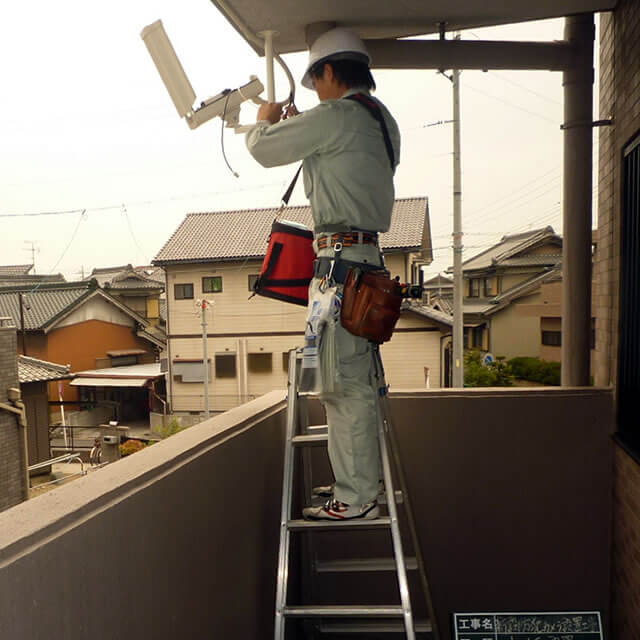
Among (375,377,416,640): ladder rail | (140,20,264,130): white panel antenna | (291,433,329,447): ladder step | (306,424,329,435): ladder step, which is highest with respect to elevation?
(140,20,264,130): white panel antenna

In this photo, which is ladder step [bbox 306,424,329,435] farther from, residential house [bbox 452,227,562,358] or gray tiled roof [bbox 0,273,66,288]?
gray tiled roof [bbox 0,273,66,288]

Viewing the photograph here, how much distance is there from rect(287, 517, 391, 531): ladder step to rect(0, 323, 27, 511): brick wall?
6.53 meters

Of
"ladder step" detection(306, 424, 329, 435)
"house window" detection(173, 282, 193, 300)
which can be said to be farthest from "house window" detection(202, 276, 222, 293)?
"ladder step" detection(306, 424, 329, 435)

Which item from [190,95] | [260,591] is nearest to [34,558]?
[260,591]

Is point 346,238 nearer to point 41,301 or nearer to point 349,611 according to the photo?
point 349,611

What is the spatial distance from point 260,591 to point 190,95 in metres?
1.49

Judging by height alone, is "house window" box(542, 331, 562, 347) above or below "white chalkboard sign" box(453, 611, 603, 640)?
above

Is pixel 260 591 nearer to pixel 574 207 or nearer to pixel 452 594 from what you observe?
pixel 452 594

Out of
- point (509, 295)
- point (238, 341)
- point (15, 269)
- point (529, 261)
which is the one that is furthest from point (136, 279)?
point (509, 295)

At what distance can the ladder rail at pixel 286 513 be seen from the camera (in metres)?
1.35

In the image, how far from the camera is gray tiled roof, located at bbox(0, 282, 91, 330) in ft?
37.7

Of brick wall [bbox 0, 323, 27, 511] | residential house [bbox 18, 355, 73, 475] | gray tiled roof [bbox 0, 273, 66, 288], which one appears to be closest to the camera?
brick wall [bbox 0, 323, 27, 511]

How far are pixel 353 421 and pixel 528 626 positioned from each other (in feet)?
3.35

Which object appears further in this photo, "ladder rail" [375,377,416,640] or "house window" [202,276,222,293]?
"house window" [202,276,222,293]
